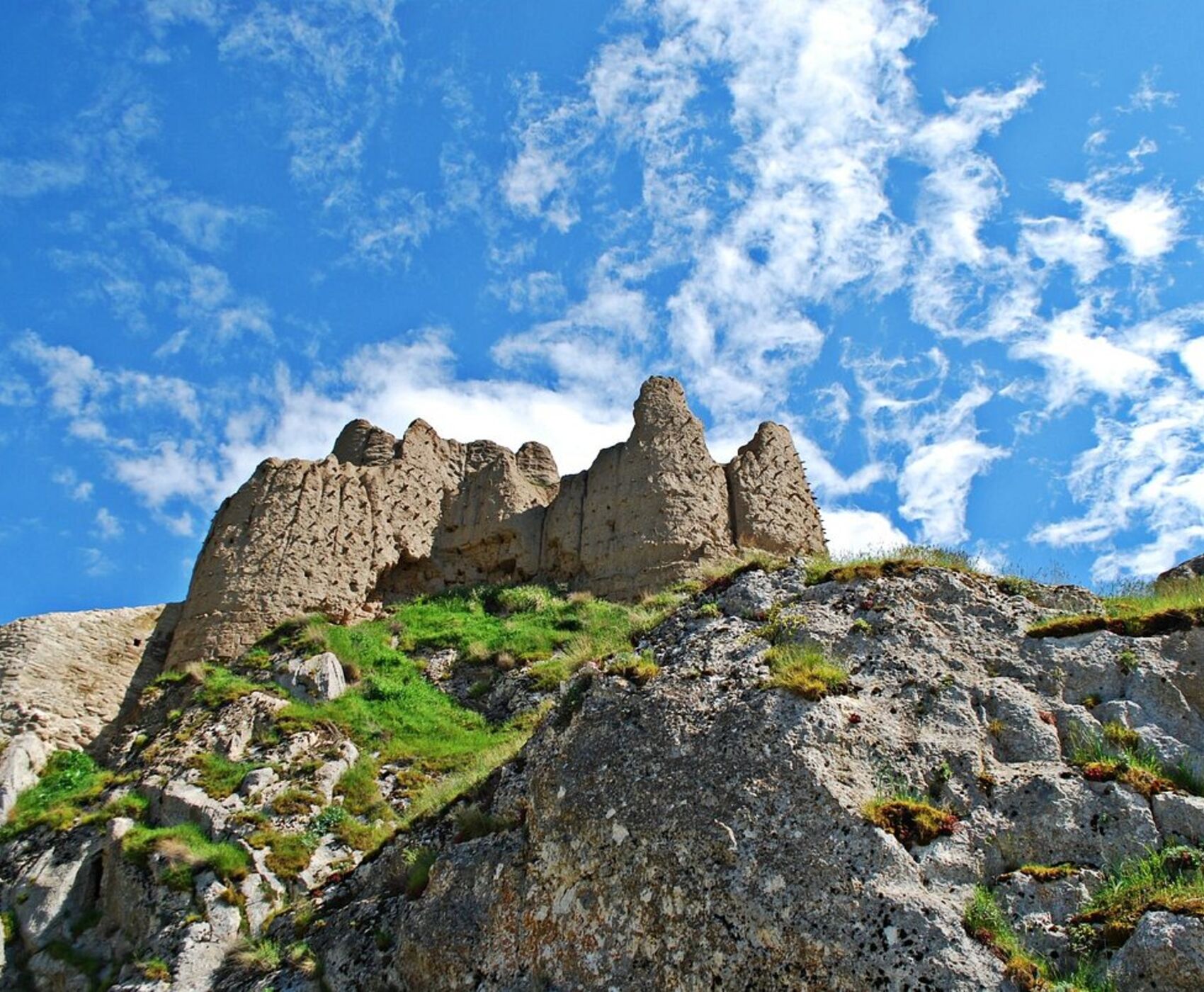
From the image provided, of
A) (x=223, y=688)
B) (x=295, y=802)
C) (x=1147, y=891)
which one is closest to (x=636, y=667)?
(x=1147, y=891)

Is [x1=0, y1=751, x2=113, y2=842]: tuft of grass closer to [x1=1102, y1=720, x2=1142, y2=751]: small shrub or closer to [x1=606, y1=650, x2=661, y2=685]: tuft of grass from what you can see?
[x1=606, y1=650, x2=661, y2=685]: tuft of grass

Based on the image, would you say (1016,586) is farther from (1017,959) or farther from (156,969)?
(156,969)

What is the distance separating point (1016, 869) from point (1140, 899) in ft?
3.68

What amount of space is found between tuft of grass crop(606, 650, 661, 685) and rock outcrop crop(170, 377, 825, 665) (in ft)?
45.7

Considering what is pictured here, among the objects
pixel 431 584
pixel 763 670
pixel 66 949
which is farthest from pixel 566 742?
pixel 431 584

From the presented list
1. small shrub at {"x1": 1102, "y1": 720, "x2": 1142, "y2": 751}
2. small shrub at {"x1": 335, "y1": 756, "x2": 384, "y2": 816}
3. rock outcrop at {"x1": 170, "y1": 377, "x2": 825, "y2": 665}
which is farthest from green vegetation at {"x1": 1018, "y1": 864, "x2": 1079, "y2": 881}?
rock outcrop at {"x1": 170, "y1": 377, "x2": 825, "y2": 665}

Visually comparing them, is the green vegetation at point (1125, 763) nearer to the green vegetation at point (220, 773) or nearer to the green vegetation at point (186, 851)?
the green vegetation at point (186, 851)

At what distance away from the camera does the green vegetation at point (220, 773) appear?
2073cm

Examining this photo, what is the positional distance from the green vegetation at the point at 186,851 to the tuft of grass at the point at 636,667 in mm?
7463

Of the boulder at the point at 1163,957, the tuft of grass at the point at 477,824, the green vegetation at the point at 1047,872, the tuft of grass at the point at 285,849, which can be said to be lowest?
the boulder at the point at 1163,957

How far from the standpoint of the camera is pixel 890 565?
50.4 ft

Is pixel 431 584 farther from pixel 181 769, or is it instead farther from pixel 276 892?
pixel 276 892

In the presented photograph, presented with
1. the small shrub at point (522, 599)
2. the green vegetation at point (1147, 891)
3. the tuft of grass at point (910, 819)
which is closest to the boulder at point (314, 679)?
the small shrub at point (522, 599)

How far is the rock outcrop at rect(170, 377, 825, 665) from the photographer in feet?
96.2
